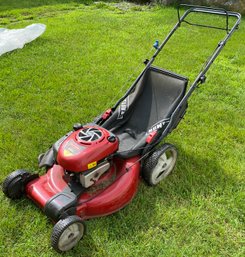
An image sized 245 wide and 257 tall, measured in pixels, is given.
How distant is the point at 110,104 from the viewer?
4.16 metres

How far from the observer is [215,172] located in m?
3.21

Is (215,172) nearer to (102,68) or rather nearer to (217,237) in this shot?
(217,237)

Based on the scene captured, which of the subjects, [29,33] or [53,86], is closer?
[53,86]

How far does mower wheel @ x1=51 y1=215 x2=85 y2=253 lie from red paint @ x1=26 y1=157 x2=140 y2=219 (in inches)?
5.4

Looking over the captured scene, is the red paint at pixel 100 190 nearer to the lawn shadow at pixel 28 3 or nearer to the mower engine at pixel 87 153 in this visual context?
the mower engine at pixel 87 153

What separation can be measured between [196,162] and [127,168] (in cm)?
89

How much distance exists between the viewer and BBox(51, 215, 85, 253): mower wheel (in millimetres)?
2250

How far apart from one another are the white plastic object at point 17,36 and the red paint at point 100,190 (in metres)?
3.30

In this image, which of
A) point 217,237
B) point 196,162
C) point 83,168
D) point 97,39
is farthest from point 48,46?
point 217,237

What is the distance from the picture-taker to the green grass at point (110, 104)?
2553 mm

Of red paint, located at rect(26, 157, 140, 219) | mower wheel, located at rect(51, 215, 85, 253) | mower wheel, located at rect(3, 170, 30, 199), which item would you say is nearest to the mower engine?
red paint, located at rect(26, 157, 140, 219)

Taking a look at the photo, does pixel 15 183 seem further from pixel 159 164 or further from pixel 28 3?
pixel 28 3

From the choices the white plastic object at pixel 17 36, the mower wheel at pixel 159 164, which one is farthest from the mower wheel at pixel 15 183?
the white plastic object at pixel 17 36

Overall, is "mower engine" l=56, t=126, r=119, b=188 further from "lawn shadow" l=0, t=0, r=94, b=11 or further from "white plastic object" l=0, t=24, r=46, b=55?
"lawn shadow" l=0, t=0, r=94, b=11
